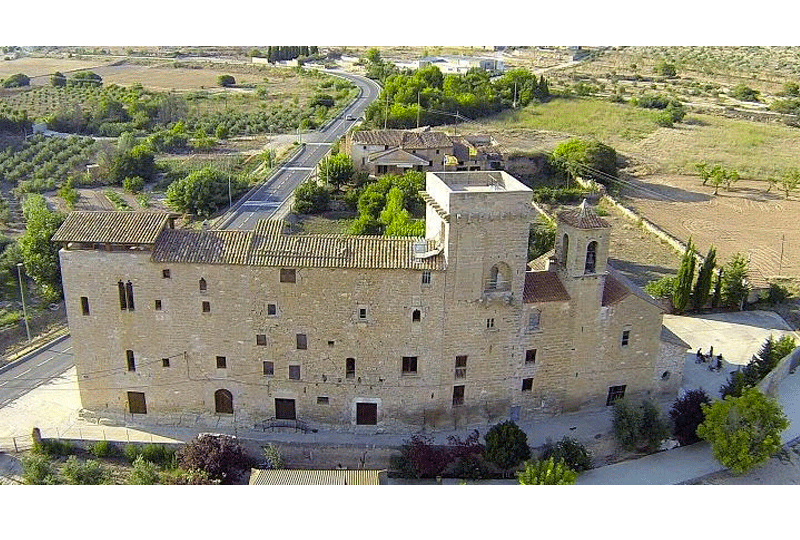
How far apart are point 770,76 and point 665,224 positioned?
291 feet

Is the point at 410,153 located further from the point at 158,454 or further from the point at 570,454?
the point at 158,454

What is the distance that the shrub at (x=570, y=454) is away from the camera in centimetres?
2825

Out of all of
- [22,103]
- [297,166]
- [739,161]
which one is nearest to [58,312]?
[297,166]

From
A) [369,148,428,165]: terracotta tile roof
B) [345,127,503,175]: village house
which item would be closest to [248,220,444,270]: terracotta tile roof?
[345,127,503,175]: village house

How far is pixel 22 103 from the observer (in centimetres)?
10950

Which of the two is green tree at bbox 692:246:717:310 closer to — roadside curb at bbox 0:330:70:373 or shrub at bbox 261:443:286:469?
shrub at bbox 261:443:286:469

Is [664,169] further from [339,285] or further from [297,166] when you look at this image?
[339,285]

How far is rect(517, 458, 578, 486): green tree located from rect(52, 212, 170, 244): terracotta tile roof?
16.5 meters

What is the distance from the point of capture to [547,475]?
1016 inches

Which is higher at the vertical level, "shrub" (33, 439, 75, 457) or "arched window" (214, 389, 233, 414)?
"arched window" (214, 389, 233, 414)

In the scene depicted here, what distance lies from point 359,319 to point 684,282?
21313 millimetres

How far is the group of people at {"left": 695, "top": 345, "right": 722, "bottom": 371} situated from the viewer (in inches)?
1406

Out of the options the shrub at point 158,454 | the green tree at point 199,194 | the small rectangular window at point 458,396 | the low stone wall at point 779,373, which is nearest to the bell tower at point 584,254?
the small rectangular window at point 458,396

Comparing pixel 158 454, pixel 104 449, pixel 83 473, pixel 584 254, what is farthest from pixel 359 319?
pixel 83 473
